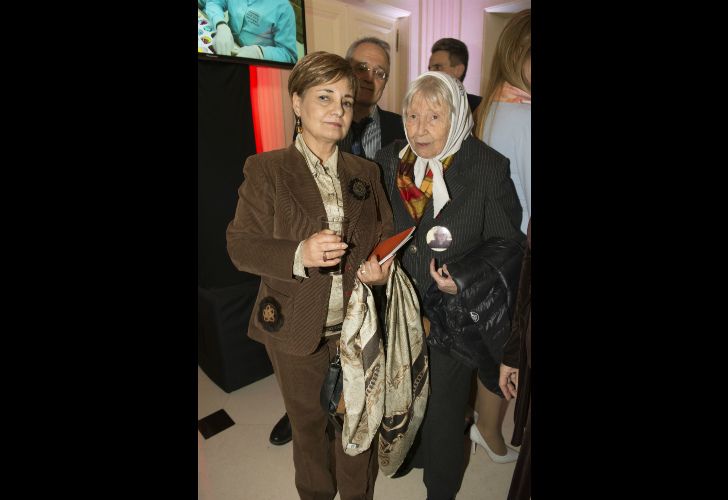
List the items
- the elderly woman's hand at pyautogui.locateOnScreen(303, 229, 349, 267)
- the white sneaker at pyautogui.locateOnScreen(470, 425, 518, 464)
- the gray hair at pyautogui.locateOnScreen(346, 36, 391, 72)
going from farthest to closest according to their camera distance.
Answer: the white sneaker at pyautogui.locateOnScreen(470, 425, 518, 464) < the gray hair at pyautogui.locateOnScreen(346, 36, 391, 72) < the elderly woman's hand at pyautogui.locateOnScreen(303, 229, 349, 267)

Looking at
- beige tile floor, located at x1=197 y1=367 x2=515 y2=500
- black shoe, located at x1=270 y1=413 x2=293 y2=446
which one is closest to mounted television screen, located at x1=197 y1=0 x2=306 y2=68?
beige tile floor, located at x1=197 y1=367 x2=515 y2=500

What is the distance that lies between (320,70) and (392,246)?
575mm

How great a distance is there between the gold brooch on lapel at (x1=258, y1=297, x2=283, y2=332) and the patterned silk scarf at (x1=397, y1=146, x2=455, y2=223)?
1.95ft

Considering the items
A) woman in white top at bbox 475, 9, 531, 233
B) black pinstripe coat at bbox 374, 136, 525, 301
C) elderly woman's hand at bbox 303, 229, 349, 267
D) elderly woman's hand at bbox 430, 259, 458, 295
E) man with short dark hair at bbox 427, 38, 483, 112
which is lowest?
elderly woman's hand at bbox 430, 259, 458, 295

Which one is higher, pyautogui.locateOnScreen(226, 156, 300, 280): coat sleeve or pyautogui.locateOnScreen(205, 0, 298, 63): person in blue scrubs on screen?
pyautogui.locateOnScreen(205, 0, 298, 63): person in blue scrubs on screen

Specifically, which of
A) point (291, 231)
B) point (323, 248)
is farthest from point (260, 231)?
point (323, 248)

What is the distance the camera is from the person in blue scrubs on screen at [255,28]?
1195 millimetres

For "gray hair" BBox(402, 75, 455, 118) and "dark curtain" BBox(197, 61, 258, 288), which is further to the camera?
"dark curtain" BBox(197, 61, 258, 288)

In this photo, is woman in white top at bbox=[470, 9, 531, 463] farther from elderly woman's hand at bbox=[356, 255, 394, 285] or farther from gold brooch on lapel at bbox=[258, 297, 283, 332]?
gold brooch on lapel at bbox=[258, 297, 283, 332]

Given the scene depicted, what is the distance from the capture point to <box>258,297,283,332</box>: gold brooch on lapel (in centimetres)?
131

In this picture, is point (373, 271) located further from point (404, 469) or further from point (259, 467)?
point (259, 467)
